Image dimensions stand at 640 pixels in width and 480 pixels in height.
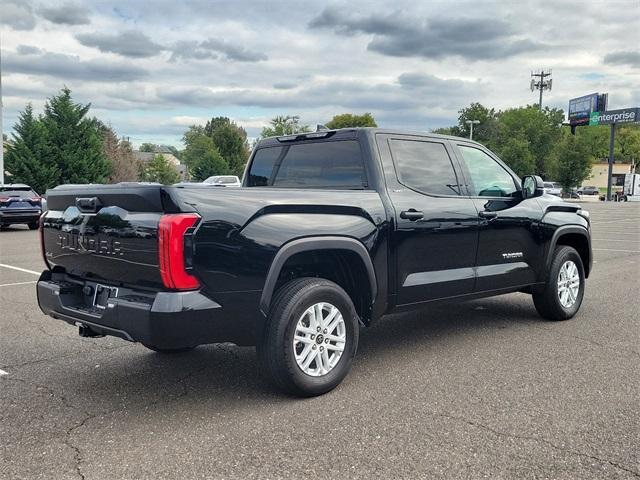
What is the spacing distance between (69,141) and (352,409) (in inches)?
1255

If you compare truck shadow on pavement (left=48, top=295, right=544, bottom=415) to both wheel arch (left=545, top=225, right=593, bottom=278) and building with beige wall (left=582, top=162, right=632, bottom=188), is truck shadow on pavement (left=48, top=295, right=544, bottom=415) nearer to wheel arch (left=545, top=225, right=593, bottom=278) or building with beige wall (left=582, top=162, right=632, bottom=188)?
wheel arch (left=545, top=225, right=593, bottom=278)

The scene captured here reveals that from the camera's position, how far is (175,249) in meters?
3.50

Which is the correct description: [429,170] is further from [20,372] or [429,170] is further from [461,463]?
[20,372]

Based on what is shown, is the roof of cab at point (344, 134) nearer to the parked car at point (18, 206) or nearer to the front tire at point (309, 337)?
the front tire at point (309, 337)

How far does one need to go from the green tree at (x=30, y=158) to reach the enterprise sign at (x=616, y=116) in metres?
56.9

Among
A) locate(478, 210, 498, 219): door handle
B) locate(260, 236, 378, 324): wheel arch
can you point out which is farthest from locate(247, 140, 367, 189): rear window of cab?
locate(478, 210, 498, 219): door handle

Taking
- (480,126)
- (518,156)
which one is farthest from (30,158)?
(480,126)

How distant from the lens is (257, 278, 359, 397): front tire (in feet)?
12.9

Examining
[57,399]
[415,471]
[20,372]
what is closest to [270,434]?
[415,471]

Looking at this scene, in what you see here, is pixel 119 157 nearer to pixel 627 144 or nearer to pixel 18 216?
pixel 18 216

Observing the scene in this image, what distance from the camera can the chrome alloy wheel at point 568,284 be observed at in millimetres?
6359

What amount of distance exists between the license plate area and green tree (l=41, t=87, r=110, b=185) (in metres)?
29.7

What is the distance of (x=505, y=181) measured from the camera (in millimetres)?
5902

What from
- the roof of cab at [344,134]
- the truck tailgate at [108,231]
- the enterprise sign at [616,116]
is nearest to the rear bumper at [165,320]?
the truck tailgate at [108,231]
